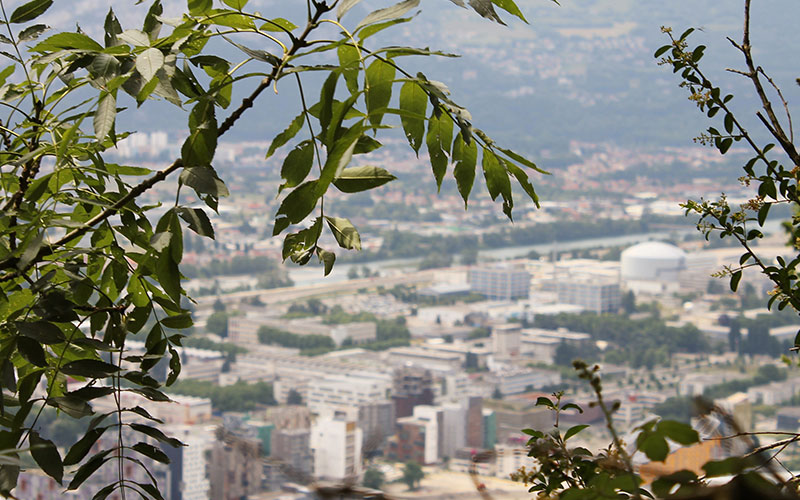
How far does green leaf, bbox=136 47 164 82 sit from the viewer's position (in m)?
0.43

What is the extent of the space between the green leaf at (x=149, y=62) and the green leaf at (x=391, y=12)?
11cm

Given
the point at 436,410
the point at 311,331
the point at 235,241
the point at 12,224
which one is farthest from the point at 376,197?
the point at 12,224

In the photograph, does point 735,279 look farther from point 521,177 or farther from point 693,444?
point 693,444

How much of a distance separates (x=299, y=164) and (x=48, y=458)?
0.74 ft

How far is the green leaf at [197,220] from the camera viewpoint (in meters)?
0.46

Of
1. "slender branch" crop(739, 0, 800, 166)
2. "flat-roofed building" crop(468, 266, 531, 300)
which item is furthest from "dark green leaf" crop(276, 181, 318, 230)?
"flat-roofed building" crop(468, 266, 531, 300)

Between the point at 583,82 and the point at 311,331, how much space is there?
19.9 meters

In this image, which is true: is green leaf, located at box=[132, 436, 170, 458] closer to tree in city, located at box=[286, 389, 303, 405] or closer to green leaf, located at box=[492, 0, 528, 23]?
green leaf, located at box=[492, 0, 528, 23]

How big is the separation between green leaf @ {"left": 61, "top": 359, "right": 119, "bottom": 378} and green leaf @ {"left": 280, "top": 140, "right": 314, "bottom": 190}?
0.16 m

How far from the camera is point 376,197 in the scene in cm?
3183

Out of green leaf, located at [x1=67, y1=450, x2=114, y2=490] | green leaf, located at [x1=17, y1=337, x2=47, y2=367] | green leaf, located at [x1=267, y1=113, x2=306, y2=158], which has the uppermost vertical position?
green leaf, located at [x1=267, y1=113, x2=306, y2=158]

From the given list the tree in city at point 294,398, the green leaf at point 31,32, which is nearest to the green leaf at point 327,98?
the green leaf at point 31,32

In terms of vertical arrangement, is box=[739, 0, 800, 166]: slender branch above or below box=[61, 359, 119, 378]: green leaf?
above

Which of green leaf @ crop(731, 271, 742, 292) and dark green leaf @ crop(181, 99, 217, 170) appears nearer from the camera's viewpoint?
dark green leaf @ crop(181, 99, 217, 170)
